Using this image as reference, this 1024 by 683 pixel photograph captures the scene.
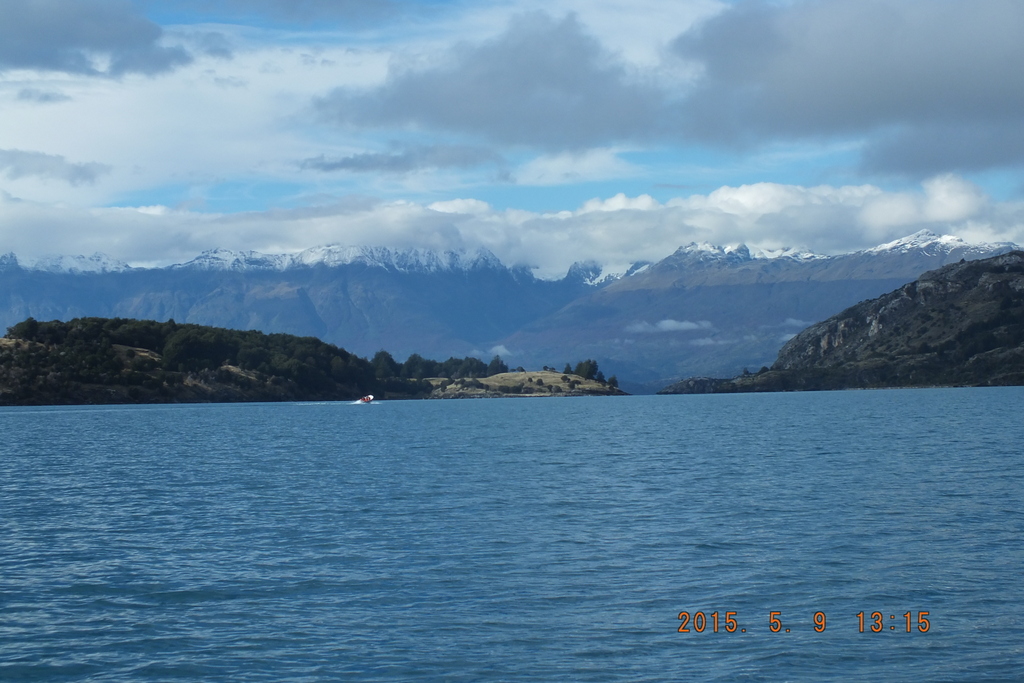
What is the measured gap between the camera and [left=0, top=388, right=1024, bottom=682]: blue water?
34.0 metres

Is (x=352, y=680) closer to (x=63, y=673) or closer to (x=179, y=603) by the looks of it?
(x=63, y=673)

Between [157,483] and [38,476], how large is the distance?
560 inches

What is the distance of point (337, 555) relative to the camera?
51.3m

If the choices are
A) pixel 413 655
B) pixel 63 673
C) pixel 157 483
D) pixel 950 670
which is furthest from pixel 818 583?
pixel 157 483

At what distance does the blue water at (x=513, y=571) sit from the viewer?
112 ft
